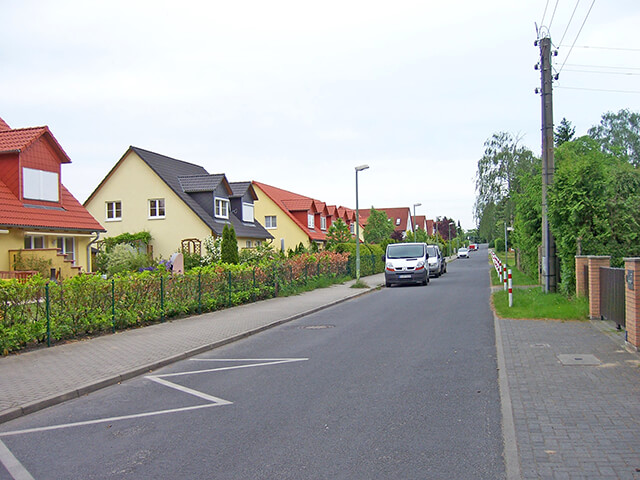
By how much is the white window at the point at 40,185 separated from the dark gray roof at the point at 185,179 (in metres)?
9.77

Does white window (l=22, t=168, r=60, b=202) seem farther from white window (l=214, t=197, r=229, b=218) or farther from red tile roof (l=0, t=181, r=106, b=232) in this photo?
white window (l=214, t=197, r=229, b=218)

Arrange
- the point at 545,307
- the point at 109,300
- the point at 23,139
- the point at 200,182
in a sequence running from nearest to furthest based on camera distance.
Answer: the point at 109,300
the point at 545,307
the point at 23,139
the point at 200,182

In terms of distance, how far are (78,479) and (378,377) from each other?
4433mm

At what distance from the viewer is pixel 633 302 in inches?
353

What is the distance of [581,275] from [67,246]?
21391 mm

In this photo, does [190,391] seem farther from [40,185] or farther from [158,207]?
[158,207]

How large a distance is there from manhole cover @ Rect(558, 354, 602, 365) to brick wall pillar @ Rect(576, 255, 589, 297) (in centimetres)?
625

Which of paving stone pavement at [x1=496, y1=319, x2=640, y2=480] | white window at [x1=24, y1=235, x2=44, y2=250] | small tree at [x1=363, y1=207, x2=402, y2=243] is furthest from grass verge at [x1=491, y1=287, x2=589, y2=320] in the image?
small tree at [x1=363, y1=207, x2=402, y2=243]

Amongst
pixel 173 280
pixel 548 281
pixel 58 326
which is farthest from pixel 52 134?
pixel 548 281

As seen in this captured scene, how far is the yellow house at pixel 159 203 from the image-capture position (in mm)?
35031

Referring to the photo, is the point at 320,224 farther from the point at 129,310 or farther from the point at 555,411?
the point at 555,411

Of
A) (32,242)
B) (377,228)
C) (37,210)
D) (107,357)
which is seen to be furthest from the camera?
(377,228)

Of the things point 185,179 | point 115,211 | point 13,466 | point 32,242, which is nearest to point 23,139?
point 32,242

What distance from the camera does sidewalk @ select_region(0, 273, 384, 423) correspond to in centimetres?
757
